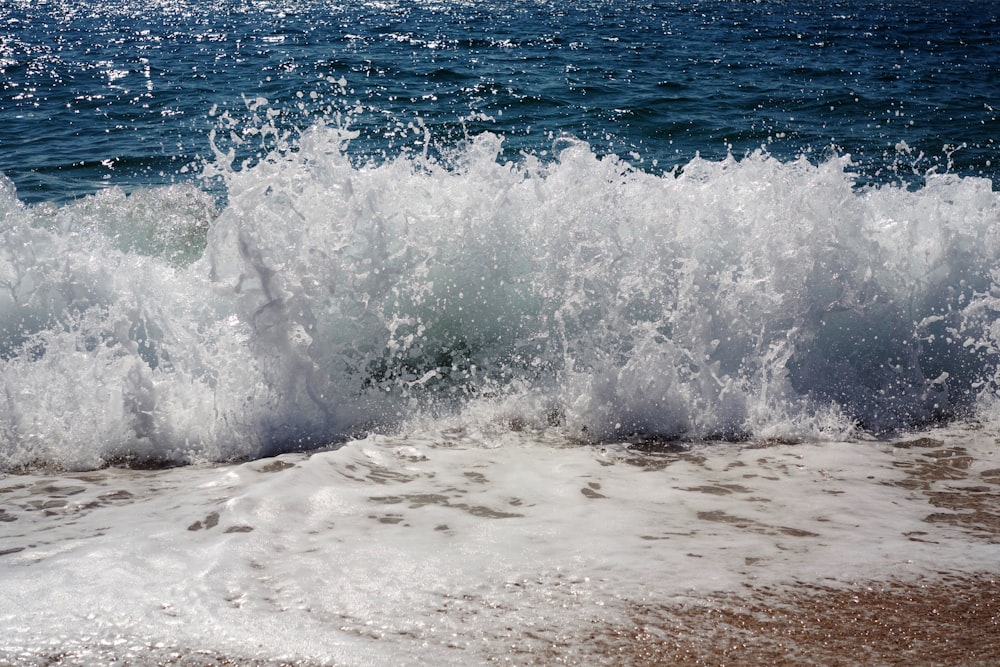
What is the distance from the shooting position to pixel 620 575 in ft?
9.09

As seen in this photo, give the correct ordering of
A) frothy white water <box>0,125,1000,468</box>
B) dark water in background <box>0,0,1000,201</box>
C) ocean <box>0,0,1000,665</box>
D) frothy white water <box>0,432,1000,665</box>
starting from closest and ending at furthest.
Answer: frothy white water <box>0,432,1000,665</box>
ocean <box>0,0,1000,665</box>
frothy white water <box>0,125,1000,468</box>
dark water in background <box>0,0,1000,201</box>

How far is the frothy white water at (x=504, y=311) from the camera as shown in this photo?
4465 mm

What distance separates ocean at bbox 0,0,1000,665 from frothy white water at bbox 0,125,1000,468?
18mm

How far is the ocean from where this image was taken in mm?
2648

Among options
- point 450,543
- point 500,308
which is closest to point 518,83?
point 500,308

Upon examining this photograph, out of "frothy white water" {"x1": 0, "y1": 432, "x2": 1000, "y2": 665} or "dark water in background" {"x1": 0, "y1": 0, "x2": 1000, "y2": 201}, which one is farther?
"dark water in background" {"x1": 0, "y1": 0, "x2": 1000, "y2": 201}

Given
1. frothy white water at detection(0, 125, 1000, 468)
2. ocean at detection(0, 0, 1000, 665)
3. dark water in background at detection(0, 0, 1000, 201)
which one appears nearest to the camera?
ocean at detection(0, 0, 1000, 665)

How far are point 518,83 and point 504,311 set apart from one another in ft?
24.6

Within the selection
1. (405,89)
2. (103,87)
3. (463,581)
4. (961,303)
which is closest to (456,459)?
(463,581)

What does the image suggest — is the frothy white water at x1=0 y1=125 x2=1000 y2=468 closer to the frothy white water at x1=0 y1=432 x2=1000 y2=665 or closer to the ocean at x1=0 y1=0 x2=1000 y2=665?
the ocean at x1=0 y1=0 x2=1000 y2=665

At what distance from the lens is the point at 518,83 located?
469 inches

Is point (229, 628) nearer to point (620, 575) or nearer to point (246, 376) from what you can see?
point (620, 575)

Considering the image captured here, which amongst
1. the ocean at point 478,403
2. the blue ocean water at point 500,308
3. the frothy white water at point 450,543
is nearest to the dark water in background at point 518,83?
the ocean at point 478,403

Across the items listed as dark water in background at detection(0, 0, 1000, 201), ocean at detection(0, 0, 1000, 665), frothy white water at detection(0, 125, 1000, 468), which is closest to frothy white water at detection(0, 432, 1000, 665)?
ocean at detection(0, 0, 1000, 665)
